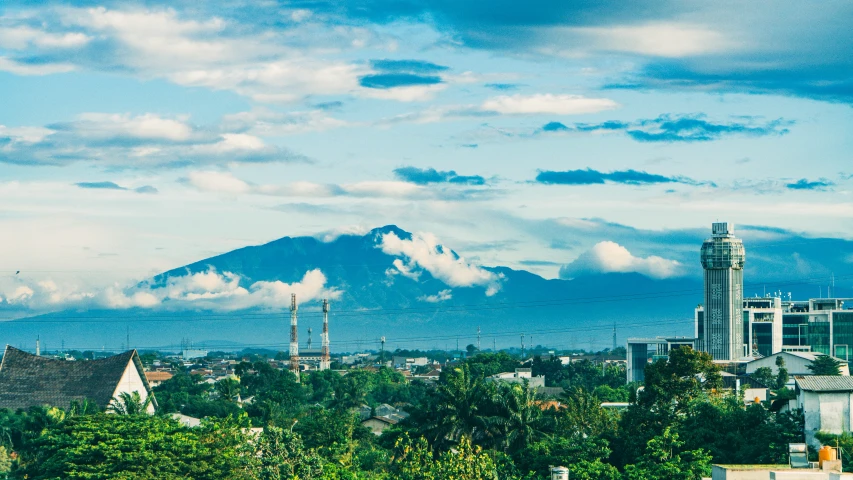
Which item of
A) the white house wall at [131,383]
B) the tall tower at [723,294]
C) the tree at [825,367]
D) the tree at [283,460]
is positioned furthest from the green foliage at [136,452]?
the tall tower at [723,294]

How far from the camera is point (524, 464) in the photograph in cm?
5791

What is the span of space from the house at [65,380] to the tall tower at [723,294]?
9770 centimetres

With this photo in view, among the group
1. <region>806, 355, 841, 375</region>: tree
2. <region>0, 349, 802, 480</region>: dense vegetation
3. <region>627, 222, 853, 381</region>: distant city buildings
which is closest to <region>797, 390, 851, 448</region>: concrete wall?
<region>0, 349, 802, 480</region>: dense vegetation

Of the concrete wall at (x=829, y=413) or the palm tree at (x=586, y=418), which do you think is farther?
the palm tree at (x=586, y=418)

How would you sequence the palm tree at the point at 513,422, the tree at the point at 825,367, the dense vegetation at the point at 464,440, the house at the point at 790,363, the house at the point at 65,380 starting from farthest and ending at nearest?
the house at the point at 790,363
the tree at the point at 825,367
the house at the point at 65,380
the palm tree at the point at 513,422
the dense vegetation at the point at 464,440

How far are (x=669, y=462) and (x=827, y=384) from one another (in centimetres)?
1072

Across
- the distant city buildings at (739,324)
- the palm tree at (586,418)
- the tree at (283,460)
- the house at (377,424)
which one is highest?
the distant city buildings at (739,324)

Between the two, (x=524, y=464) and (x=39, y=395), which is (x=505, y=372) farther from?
(x=524, y=464)

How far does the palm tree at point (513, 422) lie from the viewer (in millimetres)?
62906

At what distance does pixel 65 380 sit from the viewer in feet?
371

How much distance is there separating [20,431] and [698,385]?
44.3 metres

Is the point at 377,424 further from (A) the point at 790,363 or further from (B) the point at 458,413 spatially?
(A) the point at 790,363

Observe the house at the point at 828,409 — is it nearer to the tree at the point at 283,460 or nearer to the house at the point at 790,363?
the tree at the point at 283,460

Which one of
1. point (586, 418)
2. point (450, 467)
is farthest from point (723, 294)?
point (450, 467)
